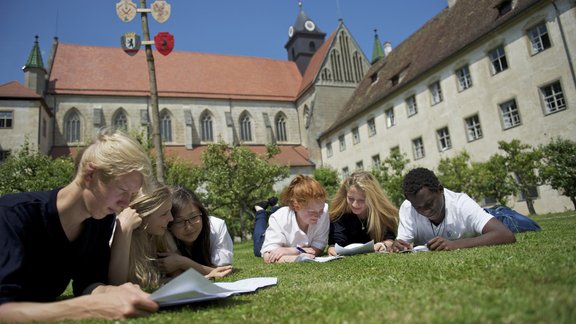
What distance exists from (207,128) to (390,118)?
18.3 meters

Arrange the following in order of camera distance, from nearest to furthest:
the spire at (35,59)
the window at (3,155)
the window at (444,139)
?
the window at (444,139) → the window at (3,155) → the spire at (35,59)

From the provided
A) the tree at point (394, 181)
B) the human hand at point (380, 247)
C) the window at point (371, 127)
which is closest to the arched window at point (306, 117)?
the window at point (371, 127)

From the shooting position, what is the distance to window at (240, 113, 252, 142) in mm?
37906

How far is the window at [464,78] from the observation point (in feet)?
72.2

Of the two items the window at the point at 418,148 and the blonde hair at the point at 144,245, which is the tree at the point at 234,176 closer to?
the window at the point at 418,148

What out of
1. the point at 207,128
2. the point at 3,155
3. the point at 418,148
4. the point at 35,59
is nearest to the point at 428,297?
the point at 418,148

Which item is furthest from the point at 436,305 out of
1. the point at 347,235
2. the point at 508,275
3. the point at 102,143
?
the point at 347,235

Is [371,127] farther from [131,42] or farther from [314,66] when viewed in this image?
[131,42]

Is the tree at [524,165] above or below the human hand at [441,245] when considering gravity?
above

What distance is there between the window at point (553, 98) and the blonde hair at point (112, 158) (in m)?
20.1

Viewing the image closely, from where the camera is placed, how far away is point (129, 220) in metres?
3.37

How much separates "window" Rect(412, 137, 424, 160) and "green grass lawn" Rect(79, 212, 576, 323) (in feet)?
76.7

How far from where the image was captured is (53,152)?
31.1 m

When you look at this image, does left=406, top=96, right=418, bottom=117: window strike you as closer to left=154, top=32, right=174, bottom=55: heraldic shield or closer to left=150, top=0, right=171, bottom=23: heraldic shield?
left=154, top=32, right=174, bottom=55: heraldic shield
